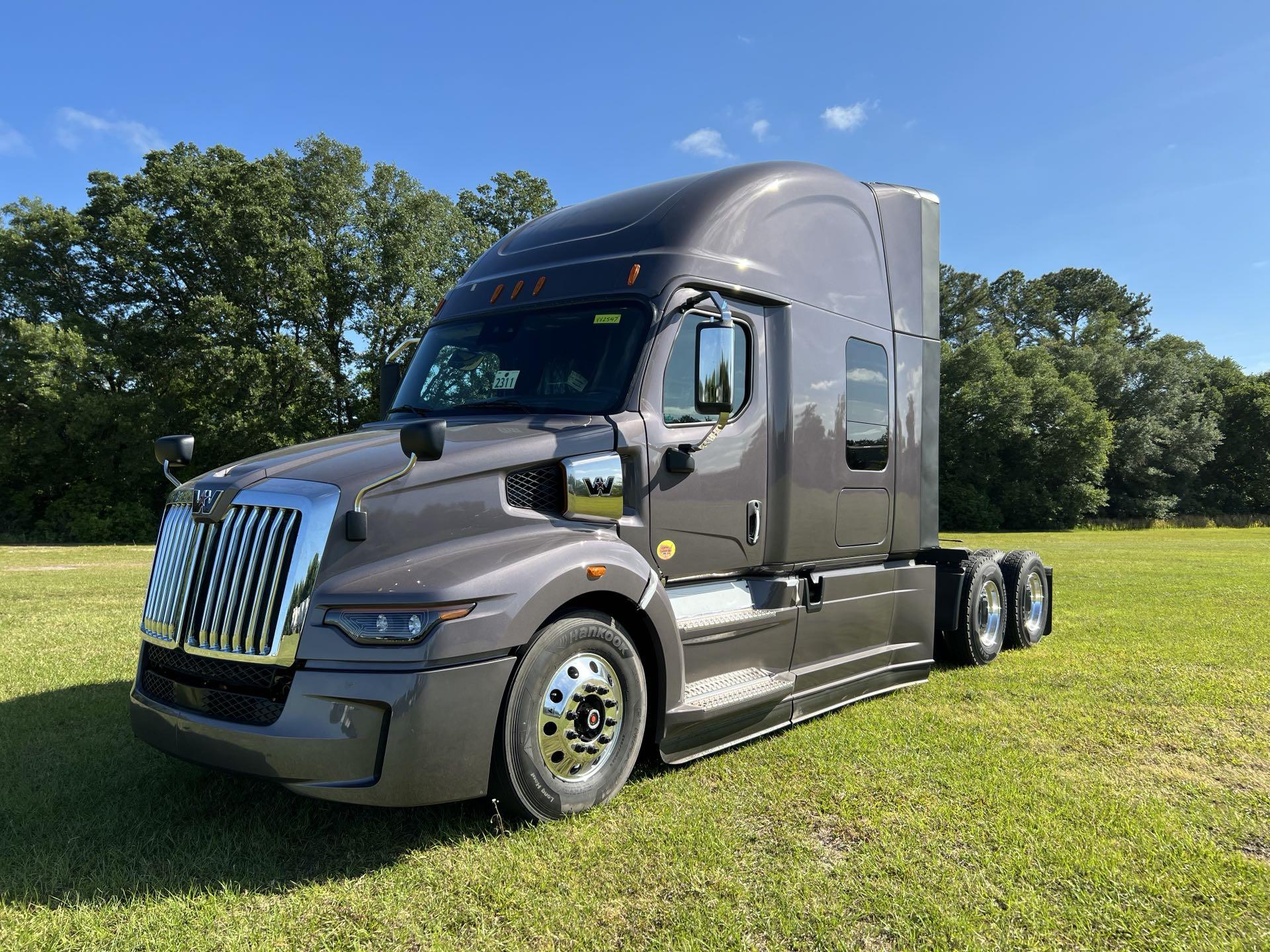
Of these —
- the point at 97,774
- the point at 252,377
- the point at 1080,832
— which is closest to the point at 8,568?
the point at 252,377

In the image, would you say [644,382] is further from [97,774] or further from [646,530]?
[97,774]

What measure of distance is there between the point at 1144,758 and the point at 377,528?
4.56m

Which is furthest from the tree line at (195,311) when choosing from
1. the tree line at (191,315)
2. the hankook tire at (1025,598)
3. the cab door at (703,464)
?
the cab door at (703,464)

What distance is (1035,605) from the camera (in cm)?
887

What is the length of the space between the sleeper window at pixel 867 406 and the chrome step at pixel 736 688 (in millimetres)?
1773

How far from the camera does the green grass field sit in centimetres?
301

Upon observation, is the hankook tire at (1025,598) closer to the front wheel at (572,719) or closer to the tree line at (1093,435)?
the front wheel at (572,719)

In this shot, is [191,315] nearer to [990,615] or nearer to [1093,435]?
[990,615]

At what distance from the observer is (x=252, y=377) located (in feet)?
97.3

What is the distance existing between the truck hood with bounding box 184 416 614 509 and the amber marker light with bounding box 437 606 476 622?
0.60 meters

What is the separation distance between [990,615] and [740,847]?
5.29 metres

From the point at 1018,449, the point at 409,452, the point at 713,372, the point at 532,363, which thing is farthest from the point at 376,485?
the point at 1018,449

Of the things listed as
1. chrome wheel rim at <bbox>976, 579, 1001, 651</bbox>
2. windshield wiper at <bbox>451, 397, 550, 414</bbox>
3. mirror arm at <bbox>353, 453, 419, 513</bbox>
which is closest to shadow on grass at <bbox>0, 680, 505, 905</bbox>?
mirror arm at <bbox>353, 453, 419, 513</bbox>

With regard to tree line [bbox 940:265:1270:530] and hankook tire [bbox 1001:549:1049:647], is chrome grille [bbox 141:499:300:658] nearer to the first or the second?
hankook tire [bbox 1001:549:1049:647]
